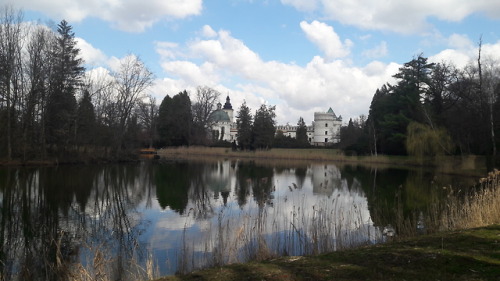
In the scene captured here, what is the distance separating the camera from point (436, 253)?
14.5 ft

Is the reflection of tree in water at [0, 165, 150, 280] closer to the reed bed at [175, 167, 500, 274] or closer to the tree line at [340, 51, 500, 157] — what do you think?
the reed bed at [175, 167, 500, 274]

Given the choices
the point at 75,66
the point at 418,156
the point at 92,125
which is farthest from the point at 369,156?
the point at 75,66

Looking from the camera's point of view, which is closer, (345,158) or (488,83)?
(488,83)

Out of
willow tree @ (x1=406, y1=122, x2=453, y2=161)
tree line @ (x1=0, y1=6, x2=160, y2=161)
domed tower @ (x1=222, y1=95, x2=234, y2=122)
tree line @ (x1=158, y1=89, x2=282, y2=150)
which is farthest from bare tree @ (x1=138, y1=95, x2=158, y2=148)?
domed tower @ (x1=222, y1=95, x2=234, y2=122)

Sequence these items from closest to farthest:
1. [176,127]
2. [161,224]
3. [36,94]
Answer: [161,224]
[36,94]
[176,127]

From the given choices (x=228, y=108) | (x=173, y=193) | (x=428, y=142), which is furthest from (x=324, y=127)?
(x=173, y=193)

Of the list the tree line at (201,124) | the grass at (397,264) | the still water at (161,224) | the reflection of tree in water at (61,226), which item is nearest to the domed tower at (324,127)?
the tree line at (201,124)

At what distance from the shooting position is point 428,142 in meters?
28.9

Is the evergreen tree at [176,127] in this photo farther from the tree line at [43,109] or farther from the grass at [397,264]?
the grass at [397,264]

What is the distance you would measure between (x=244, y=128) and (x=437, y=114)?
2658 centimetres

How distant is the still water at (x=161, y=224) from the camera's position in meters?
5.43

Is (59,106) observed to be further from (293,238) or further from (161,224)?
(293,238)

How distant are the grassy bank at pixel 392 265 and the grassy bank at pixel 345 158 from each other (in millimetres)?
20090

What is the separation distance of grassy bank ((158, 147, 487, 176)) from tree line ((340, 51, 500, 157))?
1.12m
